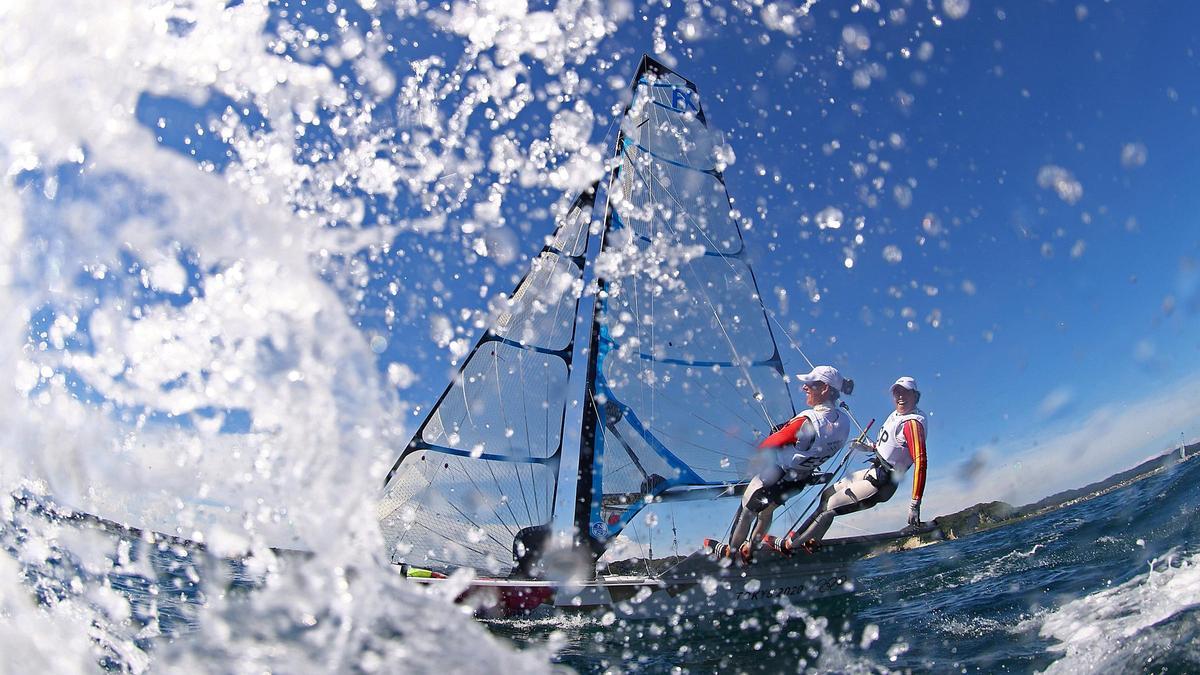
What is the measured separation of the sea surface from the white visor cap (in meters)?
2.16

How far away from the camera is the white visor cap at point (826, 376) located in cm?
656

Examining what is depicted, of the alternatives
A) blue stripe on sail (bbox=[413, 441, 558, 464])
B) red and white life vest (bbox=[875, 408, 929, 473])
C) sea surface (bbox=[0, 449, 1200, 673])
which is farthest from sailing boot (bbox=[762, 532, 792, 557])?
blue stripe on sail (bbox=[413, 441, 558, 464])

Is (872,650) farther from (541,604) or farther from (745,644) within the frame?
(541,604)

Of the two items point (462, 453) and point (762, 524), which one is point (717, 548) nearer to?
point (762, 524)

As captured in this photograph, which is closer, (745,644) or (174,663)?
(174,663)

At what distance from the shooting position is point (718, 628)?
265 inches

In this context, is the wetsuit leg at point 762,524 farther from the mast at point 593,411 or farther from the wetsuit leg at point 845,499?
the mast at point 593,411

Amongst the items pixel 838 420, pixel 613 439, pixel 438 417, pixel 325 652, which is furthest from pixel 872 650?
pixel 438 417

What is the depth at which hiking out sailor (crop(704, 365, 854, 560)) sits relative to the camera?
6594 millimetres

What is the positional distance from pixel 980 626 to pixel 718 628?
2.60 m

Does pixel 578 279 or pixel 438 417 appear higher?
pixel 578 279

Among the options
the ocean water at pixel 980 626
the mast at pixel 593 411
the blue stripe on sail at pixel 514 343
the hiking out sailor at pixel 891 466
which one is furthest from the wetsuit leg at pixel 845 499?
the blue stripe on sail at pixel 514 343

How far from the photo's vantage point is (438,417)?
9758 mm

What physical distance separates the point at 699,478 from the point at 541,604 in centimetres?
286
